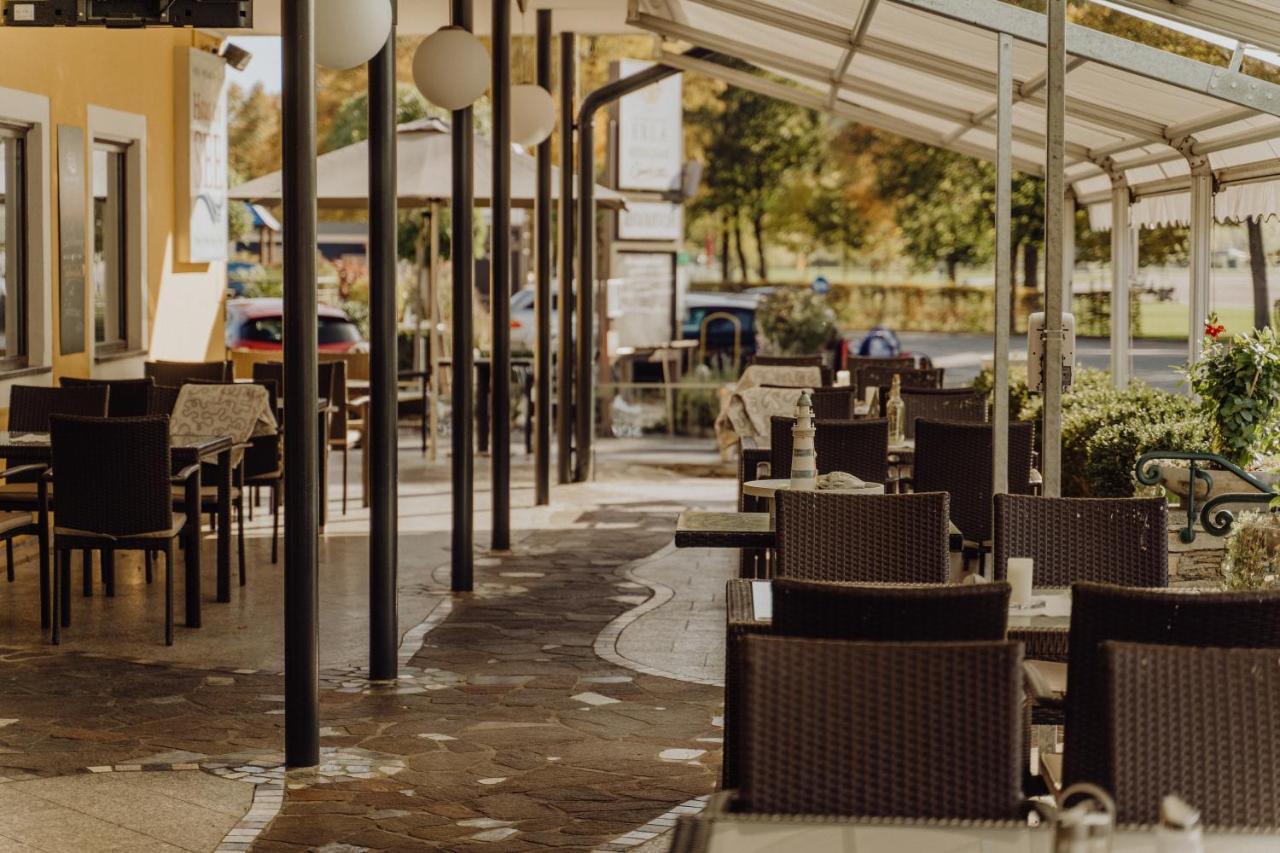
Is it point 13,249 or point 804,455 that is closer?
point 804,455

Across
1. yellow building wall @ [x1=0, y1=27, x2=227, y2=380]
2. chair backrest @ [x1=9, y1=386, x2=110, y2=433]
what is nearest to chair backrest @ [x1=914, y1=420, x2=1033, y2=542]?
chair backrest @ [x1=9, y1=386, x2=110, y2=433]

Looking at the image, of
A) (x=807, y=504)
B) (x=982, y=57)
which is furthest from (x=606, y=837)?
(x=982, y=57)

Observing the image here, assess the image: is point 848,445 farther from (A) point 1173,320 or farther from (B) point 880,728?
(A) point 1173,320

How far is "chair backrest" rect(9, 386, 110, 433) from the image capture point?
8953 mm

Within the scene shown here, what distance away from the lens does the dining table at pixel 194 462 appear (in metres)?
7.84

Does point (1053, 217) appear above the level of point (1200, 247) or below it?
below

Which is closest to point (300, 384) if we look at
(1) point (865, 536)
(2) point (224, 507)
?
(1) point (865, 536)

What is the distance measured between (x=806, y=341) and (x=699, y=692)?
36.7ft

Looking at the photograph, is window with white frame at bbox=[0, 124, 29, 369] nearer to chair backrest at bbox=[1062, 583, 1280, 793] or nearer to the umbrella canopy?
the umbrella canopy

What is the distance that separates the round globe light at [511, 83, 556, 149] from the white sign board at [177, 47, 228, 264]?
3.30m

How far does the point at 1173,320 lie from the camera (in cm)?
1280

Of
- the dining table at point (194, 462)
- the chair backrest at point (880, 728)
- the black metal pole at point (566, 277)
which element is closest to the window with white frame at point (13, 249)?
the dining table at point (194, 462)

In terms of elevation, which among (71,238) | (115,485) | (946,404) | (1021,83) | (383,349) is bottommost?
(115,485)

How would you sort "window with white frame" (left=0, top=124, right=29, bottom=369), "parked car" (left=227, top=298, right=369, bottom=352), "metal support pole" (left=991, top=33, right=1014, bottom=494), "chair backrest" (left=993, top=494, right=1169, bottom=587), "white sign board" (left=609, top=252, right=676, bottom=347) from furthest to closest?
1. "white sign board" (left=609, top=252, right=676, bottom=347)
2. "parked car" (left=227, top=298, right=369, bottom=352)
3. "window with white frame" (left=0, top=124, right=29, bottom=369)
4. "metal support pole" (left=991, top=33, right=1014, bottom=494)
5. "chair backrest" (left=993, top=494, right=1169, bottom=587)
